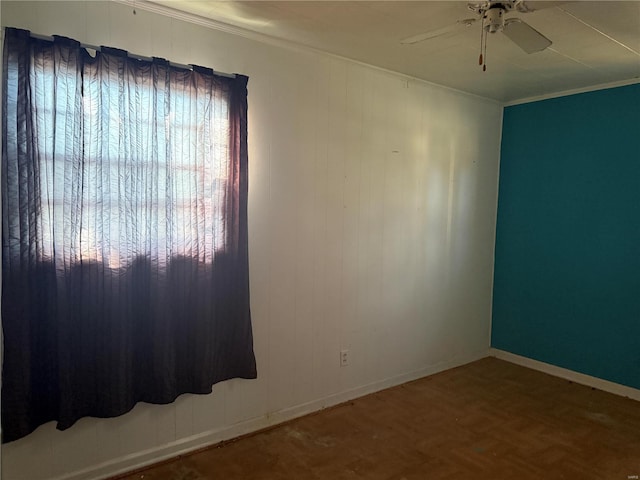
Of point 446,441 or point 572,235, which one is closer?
point 446,441

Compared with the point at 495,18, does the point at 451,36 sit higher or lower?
higher

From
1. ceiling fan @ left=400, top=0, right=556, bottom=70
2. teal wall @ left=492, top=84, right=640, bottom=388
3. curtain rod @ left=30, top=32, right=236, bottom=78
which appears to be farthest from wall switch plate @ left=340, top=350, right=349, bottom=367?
ceiling fan @ left=400, top=0, right=556, bottom=70

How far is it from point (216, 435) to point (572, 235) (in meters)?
3.22

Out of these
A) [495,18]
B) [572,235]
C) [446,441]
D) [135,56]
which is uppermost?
[495,18]

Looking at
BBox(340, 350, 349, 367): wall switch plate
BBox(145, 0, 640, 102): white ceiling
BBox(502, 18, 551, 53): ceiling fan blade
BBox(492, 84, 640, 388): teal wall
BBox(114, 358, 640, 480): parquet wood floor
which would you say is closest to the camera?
BBox(502, 18, 551, 53): ceiling fan blade

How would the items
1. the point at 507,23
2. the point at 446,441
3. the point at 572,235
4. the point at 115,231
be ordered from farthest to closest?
the point at 572,235 → the point at 446,441 → the point at 115,231 → the point at 507,23

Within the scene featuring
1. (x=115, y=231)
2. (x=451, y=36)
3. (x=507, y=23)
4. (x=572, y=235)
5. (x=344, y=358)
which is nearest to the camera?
(x=507, y=23)

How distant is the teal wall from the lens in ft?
11.6

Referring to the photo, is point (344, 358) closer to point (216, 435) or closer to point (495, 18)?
point (216, 435)

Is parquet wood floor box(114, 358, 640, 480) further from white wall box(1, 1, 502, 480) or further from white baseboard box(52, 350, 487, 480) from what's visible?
white wall box(1, 1, 502, 480)

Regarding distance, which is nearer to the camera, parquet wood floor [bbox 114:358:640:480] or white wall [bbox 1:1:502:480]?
white wall [bbox 1:1:502:480]

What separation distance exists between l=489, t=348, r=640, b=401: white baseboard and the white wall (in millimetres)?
317

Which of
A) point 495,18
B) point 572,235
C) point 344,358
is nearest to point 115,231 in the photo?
point 344,358

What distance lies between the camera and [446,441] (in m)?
2.82
